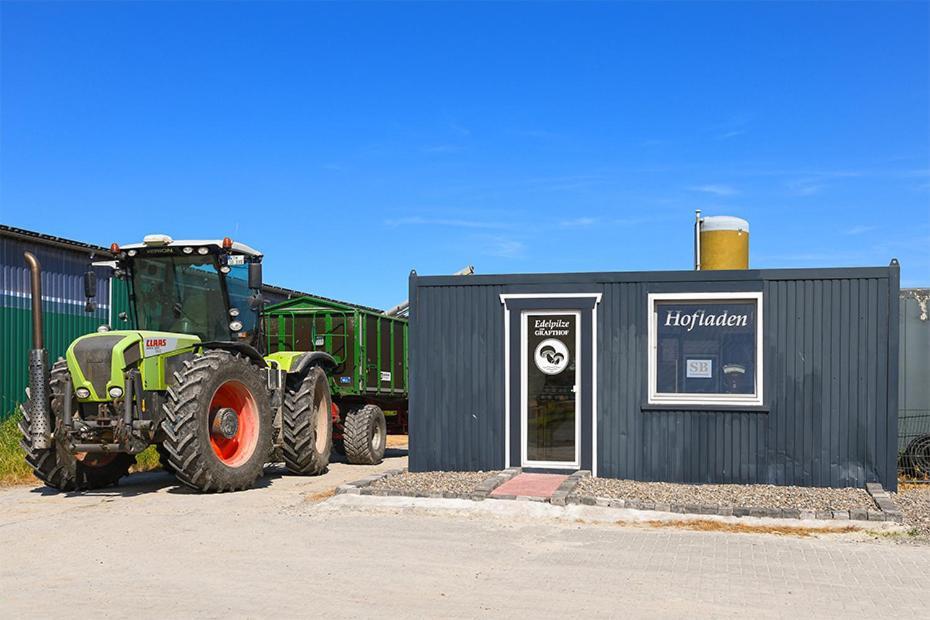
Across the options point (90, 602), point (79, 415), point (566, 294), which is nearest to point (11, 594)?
point (90, 602)

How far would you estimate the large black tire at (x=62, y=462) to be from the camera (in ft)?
36.2

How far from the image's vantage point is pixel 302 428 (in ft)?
43.5

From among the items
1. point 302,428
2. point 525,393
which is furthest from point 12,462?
point 525,393

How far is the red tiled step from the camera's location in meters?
10.3

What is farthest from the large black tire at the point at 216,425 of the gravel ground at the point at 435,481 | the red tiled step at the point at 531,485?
the red tiled step at the point at 531,485

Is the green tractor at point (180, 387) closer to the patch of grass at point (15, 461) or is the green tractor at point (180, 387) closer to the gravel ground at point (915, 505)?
the patch of grass at point (15, 461)

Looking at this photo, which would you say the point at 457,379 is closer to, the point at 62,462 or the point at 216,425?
the point at 216,425

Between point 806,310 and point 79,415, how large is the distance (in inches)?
353

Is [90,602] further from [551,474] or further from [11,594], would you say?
[551,474]

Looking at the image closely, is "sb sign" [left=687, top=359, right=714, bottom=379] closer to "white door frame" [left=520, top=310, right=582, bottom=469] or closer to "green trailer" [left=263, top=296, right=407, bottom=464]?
"white door frame" [left=520, top=310, right=582, bottom=469]

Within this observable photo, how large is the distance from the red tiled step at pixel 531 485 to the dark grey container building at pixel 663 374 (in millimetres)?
491

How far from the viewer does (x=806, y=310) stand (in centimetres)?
1127

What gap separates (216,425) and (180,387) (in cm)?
74

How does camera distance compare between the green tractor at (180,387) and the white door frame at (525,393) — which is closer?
the green tractor at (180,387)
